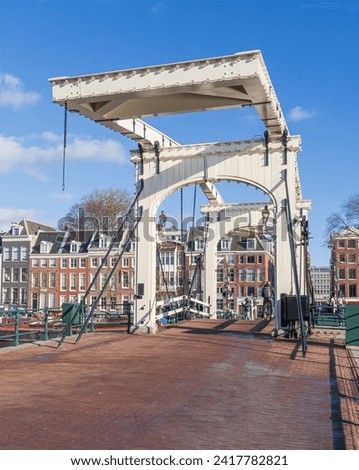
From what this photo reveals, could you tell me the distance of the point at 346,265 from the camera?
6856 cm

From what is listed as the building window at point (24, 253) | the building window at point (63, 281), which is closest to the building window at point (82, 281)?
the building window at point (63, 281)

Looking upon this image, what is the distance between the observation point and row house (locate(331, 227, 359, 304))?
222ft

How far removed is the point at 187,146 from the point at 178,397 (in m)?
10.4

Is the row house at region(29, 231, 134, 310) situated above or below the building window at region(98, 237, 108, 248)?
below

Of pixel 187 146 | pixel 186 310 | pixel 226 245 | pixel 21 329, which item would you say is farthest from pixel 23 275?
pixel 187 146

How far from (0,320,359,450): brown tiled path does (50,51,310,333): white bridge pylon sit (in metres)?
3.98

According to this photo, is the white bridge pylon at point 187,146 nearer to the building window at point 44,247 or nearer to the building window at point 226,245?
the building window at point 226,245

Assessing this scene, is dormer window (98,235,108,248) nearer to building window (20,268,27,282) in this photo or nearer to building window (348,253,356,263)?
building window (20,268,27,282)

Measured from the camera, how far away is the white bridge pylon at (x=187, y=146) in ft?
40.8

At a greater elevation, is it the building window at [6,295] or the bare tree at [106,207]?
the bare tree at [106,207]

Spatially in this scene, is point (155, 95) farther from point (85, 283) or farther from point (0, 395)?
point (85, 283)

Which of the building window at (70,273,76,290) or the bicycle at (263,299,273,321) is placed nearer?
the bicycle at (263,299,273,321)

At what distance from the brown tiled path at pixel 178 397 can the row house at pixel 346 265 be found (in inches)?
2237

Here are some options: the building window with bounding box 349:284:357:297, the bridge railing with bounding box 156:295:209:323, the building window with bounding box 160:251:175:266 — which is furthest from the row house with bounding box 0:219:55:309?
the bridge railing with bounding box 156:295:209:323
